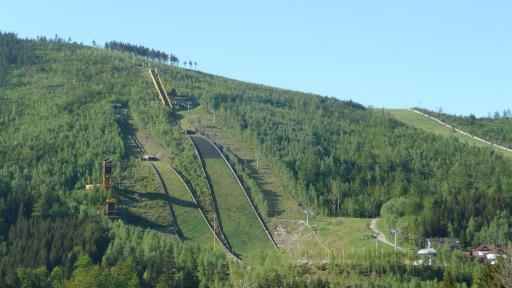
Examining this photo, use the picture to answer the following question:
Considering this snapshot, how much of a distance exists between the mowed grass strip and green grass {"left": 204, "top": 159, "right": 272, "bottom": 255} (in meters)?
2.99

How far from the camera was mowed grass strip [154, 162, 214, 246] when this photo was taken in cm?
14100

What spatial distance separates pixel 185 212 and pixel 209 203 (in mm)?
5663

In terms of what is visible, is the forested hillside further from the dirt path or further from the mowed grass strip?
the mowed grass strip

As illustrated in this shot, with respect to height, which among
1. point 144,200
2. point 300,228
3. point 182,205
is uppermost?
point 144,200

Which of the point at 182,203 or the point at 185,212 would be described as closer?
the point at 185,212

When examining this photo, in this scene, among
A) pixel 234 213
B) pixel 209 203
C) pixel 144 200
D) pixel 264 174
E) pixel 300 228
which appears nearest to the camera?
pixel 300 228

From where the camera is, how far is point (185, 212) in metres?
148

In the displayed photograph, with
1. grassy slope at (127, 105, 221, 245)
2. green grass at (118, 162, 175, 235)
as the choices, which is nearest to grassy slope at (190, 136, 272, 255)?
grassy slope at (127, 105, 221, 245)

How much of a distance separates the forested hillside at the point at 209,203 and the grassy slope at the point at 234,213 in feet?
7.84

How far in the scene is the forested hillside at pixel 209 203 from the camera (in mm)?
117312

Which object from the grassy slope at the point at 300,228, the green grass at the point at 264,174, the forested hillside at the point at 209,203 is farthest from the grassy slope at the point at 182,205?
the green grass at the point at 264,174

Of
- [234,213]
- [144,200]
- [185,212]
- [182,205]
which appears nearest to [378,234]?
[234,213]

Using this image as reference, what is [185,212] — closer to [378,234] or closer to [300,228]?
[300,228]

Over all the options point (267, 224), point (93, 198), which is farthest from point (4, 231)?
point (267, 224)
